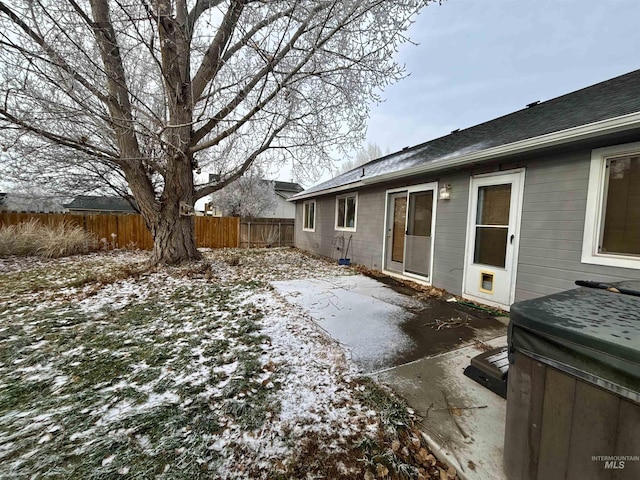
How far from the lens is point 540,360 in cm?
116

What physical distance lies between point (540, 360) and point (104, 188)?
14386mm

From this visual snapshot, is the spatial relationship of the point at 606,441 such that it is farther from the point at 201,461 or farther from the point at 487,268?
the point at 487,268

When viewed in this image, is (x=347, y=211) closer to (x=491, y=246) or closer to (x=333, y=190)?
(x=333, y=190)

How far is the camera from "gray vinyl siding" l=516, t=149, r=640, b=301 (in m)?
3.15

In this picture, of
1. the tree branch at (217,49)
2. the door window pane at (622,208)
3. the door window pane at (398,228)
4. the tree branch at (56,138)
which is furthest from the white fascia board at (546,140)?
the tree branch at (56,138)

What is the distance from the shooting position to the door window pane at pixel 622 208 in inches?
110

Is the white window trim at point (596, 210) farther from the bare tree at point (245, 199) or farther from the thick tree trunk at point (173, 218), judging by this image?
the bare tree at point (245, 199)

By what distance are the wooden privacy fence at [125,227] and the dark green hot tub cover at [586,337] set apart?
12014mm

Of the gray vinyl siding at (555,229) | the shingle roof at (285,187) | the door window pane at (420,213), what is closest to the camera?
the gray vinyl siding at (555,229)

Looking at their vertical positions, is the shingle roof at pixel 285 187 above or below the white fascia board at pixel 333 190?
above

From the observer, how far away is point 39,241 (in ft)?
25.6

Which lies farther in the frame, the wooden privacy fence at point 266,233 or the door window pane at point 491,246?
the wooden privacy fence at point 266,233

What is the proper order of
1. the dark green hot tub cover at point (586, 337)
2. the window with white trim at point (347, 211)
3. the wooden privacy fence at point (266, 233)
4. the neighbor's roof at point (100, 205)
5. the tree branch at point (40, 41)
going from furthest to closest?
the neighbor's roof at point (100, 205) → the wooden privacy fence at point (266, 233) → the window with white trim at point (347, 211) → the tree branch at point (40, 41) → the dark green hot tub cover at point (586, 337)

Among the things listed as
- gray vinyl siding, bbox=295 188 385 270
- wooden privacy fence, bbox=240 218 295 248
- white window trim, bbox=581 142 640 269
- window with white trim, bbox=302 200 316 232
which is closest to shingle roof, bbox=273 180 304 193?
wooden privacy fence, bbox=240 218 295 248
